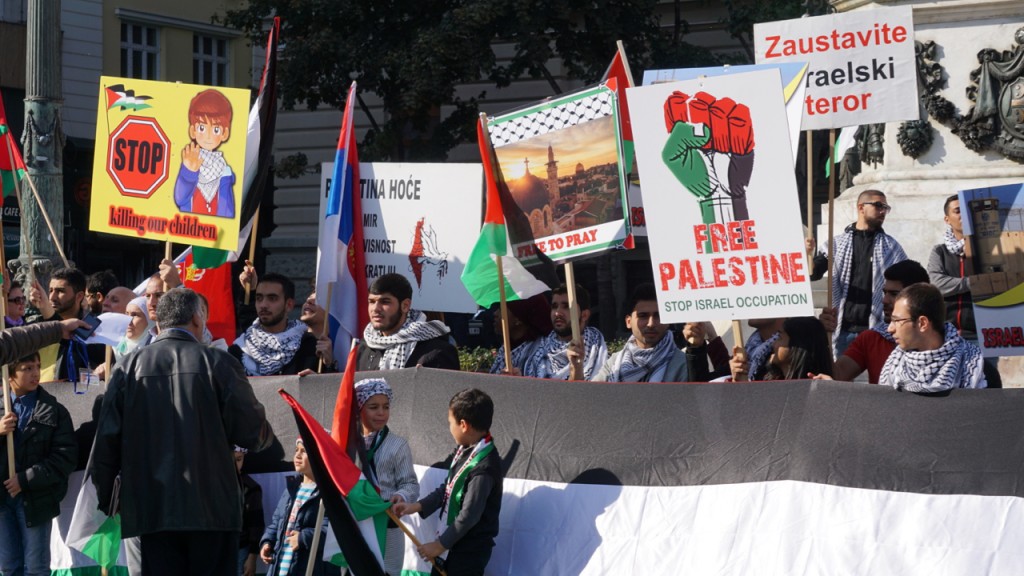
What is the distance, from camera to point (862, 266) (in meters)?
8.16

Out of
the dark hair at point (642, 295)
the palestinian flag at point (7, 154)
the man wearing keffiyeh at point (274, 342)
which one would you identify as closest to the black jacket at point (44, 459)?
the man wearing keffiyeh at point (274, 342)

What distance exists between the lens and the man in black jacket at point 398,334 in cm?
708

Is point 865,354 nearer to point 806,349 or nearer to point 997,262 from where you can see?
point 806,349

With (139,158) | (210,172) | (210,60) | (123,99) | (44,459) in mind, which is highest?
(210,60)

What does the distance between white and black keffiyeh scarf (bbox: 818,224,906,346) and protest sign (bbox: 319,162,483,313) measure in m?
2.02

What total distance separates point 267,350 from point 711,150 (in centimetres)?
265

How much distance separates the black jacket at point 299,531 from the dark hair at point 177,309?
0.90 meters

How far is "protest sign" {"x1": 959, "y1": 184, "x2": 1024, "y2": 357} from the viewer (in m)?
6.59

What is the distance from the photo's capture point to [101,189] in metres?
8.23

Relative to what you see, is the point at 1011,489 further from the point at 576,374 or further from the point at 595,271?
the point at 595,271

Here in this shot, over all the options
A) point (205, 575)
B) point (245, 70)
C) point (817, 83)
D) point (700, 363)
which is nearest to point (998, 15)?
point (817, 83)

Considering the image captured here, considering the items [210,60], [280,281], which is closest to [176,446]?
[280,281]

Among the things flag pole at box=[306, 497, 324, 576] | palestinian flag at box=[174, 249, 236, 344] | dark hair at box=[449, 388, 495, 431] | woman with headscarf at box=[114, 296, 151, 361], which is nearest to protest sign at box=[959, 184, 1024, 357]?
dark hair at box=[449, 388, 495, 431]

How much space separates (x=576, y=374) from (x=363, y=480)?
121 centimetres
